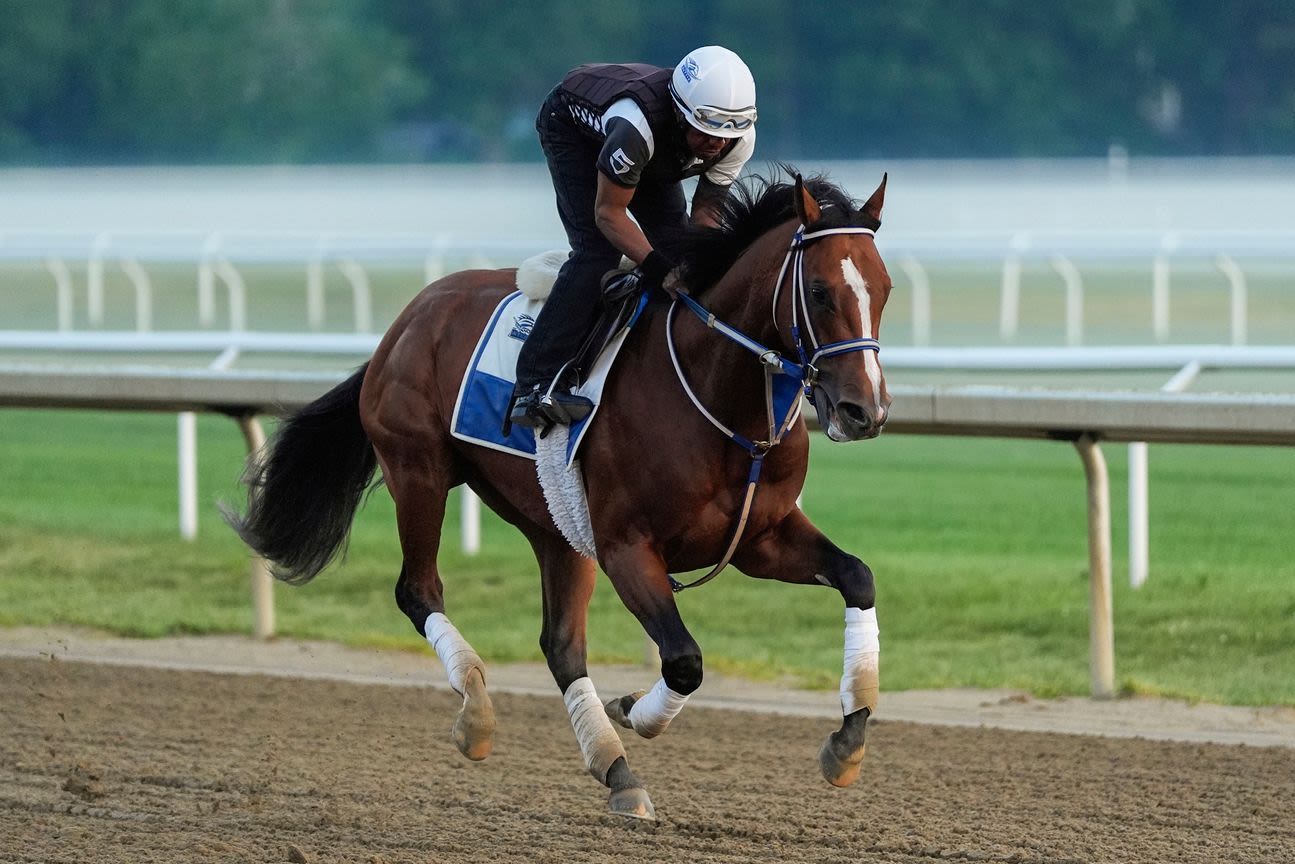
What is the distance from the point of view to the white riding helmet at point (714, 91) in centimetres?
434

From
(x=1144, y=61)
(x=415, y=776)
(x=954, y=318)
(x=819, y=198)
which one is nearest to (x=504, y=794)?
(x=415, y=776)

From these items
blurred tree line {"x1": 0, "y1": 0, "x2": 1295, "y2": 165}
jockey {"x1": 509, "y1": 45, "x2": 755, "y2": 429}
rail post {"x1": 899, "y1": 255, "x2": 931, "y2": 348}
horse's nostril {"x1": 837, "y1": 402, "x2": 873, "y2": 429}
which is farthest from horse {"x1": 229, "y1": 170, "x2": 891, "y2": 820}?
blurred tree line {"x1": 0, "y1": 0, "x2": 1295, "y2": 165}

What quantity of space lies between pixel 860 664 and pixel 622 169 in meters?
1.21

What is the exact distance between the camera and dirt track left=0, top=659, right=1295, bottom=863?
4328 millimetres

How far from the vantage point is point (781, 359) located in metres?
4.12

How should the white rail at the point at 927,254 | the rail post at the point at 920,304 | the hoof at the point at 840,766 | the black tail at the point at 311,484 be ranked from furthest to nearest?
1. the rail post at the point at 920,304
2. the white rail at the point at 927,254
3. the black tail at the point at 311,484
4. the hoof at the point at 840,766

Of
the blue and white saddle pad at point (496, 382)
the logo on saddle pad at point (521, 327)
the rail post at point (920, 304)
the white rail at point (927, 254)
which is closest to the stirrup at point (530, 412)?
the blue and white saddle pad at point (496, 382)

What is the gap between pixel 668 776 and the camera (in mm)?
5125

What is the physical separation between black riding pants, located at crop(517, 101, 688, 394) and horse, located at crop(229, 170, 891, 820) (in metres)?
0.14

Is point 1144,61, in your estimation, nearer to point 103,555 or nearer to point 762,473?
point 103,555

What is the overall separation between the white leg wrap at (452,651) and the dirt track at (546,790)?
1.04 feet

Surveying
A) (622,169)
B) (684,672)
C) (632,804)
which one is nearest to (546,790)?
(632,804)

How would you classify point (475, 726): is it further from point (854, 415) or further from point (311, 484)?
point (854, 415)

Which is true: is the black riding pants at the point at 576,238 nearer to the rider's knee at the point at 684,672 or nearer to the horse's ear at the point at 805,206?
the horse's ear at the point at 805,206
